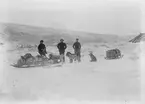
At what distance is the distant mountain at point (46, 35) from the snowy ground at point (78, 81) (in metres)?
0.07

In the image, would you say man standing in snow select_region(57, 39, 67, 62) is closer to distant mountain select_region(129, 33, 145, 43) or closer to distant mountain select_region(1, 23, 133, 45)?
distant mountain select_region(1, 23, 133, 45)

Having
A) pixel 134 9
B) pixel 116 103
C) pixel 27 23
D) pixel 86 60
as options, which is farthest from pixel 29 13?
pixel 116 103

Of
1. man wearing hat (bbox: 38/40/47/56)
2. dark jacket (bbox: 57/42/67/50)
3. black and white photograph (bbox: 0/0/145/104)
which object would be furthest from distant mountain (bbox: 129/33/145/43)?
man wearing hat (bbox: 38/40/47/56)

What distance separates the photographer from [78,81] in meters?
1.59

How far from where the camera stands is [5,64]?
1.57m

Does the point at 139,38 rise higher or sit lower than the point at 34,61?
higher

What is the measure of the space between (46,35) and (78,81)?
437mm

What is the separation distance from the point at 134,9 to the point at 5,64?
1.10 meters

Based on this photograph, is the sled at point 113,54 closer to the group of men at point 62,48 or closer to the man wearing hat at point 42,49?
the group of men at point 62,48

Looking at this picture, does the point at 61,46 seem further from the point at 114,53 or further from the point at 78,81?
the point at 114,53

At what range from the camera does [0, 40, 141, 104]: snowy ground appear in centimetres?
156

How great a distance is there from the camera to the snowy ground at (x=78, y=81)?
156 cm

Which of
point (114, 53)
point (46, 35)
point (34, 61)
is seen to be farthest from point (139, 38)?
point (34, 61)

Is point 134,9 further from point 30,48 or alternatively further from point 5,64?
point 5,64
